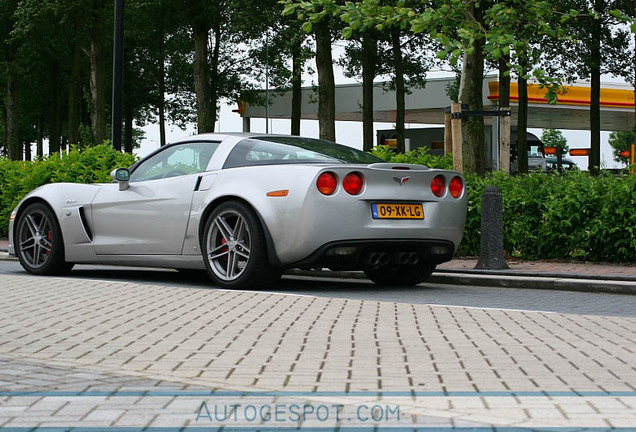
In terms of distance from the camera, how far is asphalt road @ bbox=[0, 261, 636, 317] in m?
8.34

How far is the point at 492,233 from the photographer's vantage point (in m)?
11.5

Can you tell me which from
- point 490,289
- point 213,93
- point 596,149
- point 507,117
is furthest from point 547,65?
point 490,289

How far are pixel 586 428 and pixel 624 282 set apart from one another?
6.15 meters

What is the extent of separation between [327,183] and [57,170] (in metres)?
8.83

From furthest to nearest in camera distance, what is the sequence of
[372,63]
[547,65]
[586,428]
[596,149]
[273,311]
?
[372,63] < [547,65] < [596,149] < [273,311] < [586,428]

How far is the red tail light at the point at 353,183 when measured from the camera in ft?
28.8

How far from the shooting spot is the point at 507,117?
1405cm

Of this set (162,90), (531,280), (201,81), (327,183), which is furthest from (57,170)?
(162,90)

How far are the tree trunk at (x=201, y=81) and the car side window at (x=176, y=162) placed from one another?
73.2ft

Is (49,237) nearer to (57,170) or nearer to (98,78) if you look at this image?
(57,170)

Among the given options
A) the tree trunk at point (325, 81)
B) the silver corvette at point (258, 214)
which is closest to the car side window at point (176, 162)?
the silver corvette at point (258, 214)

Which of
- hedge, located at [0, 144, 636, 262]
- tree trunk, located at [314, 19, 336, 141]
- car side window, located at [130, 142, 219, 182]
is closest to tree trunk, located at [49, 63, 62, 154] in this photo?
tree trunk, located at [314, 19, 336, 141]

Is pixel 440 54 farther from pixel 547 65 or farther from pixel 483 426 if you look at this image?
pixel 547 65

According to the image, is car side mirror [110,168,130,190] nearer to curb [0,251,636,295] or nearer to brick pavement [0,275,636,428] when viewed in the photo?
brick pavement [0,275,636,428]
